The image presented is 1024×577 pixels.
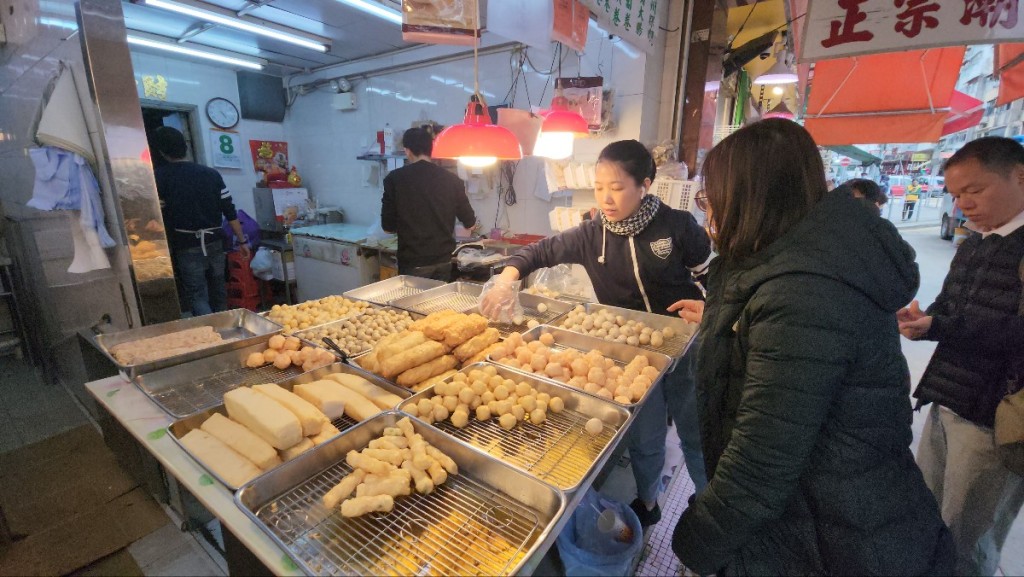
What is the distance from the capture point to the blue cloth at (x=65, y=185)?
2.44 metres

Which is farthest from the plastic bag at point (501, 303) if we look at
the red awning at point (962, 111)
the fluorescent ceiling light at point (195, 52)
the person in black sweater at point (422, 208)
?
the fluorescent ceiling light at point (195, 52)

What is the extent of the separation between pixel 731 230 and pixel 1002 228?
5.75 ft

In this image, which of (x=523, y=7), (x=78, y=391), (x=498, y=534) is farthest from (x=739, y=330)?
(x=78, y=391)

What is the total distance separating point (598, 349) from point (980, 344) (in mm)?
1680

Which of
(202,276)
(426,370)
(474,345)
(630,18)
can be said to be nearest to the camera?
(426,370)

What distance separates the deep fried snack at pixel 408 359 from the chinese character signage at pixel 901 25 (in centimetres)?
292

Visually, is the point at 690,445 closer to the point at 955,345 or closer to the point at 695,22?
the point at 955,345

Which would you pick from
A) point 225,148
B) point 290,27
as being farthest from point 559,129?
point 225,148

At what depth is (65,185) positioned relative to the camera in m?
2.48

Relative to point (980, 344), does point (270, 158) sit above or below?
above

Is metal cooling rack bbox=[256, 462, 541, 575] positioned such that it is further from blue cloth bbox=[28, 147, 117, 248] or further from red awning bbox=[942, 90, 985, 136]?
red awning bbox=[942, 90, 985, 136]

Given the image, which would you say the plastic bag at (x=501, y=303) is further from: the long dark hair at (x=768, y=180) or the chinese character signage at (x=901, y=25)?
the chinese character signage at (x=901, y=25)

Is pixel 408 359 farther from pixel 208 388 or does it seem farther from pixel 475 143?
pixel 475 143

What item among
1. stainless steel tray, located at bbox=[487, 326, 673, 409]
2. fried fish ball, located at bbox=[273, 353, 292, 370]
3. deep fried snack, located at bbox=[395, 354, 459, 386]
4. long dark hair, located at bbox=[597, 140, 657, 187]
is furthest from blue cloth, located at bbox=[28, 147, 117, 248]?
long dark hair, located at bbox=[597, 140, 657, 187]
